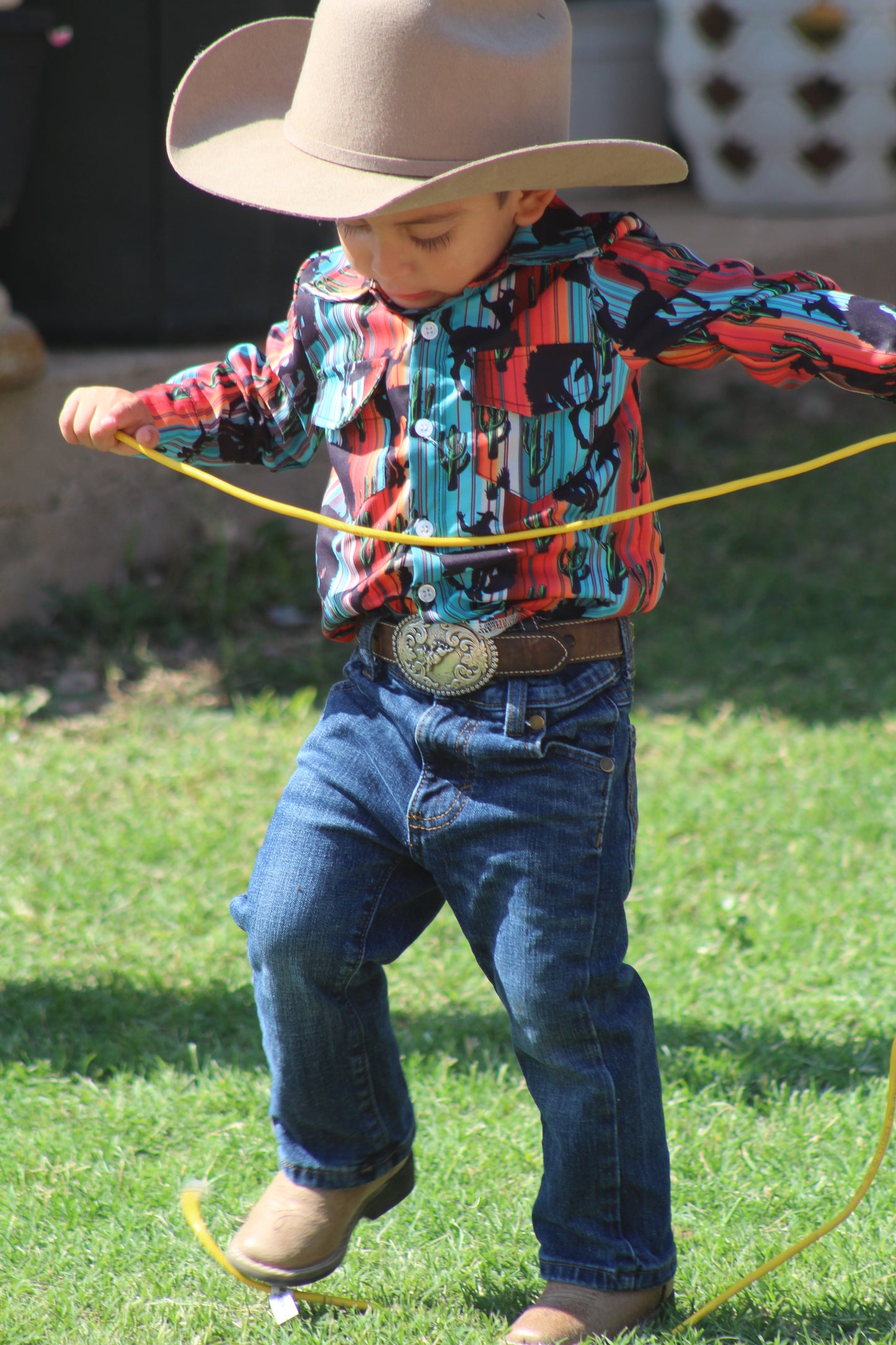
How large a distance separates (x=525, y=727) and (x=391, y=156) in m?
0.66

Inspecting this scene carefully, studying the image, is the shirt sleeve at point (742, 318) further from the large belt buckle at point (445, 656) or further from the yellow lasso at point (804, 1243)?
the yellow lasso at point (804, 1243)

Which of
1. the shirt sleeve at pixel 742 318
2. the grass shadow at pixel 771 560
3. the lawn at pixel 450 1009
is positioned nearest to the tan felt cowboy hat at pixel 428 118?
the shirt sleeve at pixel 742 318

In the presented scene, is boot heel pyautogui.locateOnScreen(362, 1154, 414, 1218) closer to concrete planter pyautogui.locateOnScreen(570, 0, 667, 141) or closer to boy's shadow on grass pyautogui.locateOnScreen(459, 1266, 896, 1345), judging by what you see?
boy's shadow on grass pyautogui.locateOnScreen(459, 1266, 896, 1345)

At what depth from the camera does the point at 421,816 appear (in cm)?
180

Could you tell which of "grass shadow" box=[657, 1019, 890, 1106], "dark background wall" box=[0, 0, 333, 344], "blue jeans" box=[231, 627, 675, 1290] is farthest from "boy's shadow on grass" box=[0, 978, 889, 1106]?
"dark background wall" box=[0, 0, 333, 344]

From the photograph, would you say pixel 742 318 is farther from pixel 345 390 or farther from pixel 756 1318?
pixel 756 1318

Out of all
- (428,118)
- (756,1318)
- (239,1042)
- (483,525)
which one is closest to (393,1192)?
(756,1318)

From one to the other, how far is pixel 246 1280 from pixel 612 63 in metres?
5.67

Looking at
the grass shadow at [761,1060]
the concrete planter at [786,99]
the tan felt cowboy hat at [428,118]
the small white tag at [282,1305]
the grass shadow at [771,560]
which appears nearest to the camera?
the tan felt cowboy hat at [428,118]

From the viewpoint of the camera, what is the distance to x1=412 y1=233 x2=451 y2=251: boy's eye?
1.72 meters

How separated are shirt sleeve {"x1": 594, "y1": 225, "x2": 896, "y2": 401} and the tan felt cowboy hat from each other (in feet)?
0.35

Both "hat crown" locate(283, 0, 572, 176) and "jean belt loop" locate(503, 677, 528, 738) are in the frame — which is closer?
"hat crown" locate(283, 0, 572, 176)

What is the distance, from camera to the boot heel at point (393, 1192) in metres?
2.06

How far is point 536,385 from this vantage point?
1.78 m
